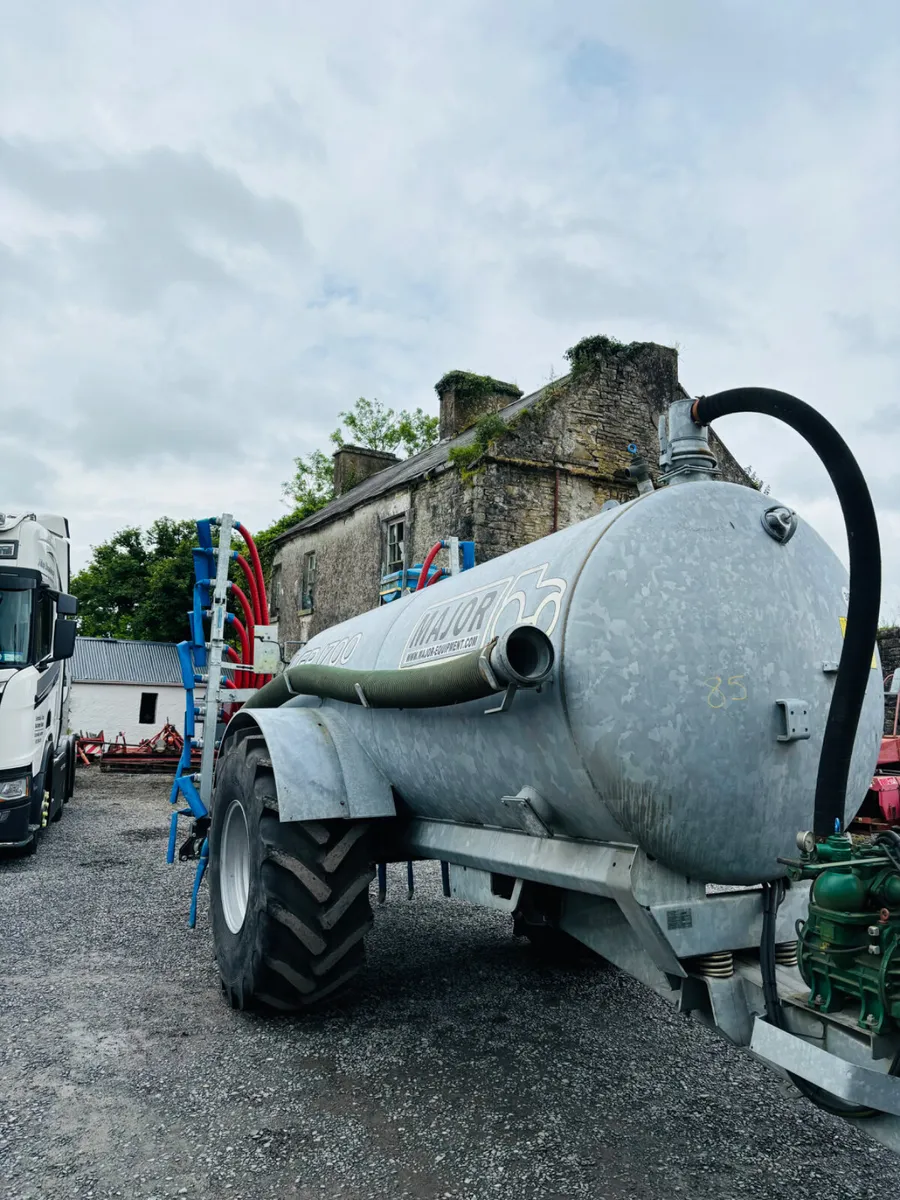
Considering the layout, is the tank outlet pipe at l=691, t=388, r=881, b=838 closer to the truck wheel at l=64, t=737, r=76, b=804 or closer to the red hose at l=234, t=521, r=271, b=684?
the red hose at l=234, t=521, r=271, b=684

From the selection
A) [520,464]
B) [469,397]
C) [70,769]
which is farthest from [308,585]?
[70,769]

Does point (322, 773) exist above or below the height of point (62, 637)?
below

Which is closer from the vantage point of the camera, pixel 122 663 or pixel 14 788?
pixel 14 788

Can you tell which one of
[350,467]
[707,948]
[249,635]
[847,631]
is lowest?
[707,948]

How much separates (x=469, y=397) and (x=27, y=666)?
1374 centimetres

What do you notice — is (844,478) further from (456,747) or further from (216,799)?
(216,799)

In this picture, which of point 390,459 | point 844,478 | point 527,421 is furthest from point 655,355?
point 844,478

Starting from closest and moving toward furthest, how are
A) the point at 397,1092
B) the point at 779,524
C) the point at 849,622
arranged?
the point at 849,622 → the point at 779,524 → the point at 397,1092

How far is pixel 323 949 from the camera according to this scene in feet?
13.3

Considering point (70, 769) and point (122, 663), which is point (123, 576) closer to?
point (122, 663)

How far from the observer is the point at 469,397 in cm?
2055

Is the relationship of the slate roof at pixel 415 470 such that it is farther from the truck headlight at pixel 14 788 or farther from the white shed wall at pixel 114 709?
the truck headlight at pixel 14 788

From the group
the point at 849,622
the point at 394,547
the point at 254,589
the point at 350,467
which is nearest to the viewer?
the point at 849,622

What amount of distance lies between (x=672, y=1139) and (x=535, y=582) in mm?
2098
